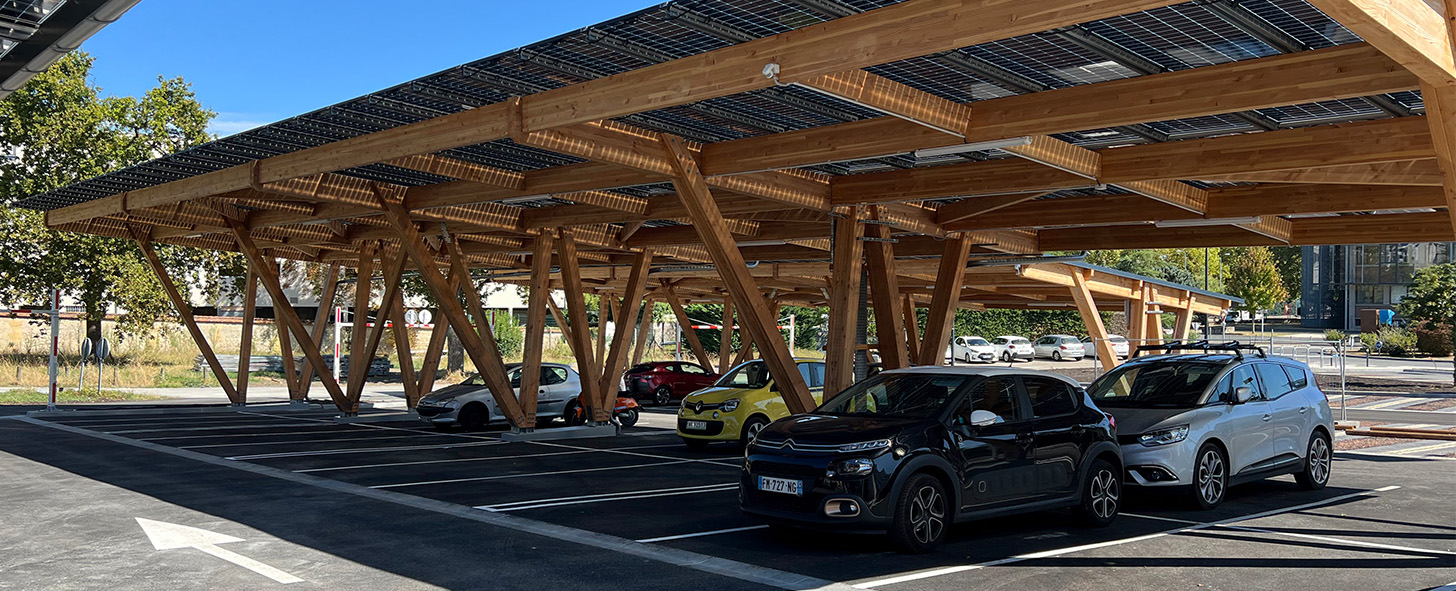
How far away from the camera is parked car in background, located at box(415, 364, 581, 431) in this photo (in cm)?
2020

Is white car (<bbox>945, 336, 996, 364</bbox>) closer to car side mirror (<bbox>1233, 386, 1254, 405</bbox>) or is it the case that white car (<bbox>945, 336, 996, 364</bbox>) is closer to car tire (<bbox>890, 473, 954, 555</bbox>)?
car side mirror (<bbox>1233, 386, 1254, 405</bbox>)

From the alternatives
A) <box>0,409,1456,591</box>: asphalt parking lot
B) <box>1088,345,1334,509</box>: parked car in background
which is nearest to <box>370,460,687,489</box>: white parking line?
<box>0,409,1456,591</box>: asphalt parking lot

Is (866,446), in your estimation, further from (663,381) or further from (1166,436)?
(663,381)

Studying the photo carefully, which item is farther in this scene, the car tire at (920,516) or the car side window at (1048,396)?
the car side window at (1048,396)

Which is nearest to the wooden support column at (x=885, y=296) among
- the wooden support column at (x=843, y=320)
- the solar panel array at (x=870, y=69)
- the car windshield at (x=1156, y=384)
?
the wooden support column at (x=843, y=320)

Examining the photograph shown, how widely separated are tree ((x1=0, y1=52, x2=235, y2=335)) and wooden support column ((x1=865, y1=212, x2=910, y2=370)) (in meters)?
24.0

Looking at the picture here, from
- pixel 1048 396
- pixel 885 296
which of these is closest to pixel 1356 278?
pixel 885 296

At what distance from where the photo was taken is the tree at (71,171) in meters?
30.6

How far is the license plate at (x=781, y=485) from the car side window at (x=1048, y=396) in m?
2.49

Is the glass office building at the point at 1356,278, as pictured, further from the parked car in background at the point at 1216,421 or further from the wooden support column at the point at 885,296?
the parked car in background at the point at 1216,421

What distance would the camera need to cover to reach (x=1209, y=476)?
1095 cm

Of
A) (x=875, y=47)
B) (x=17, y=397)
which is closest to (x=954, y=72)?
(x=875, y=47)

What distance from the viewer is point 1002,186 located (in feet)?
45.1

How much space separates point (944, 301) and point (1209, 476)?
23.1 ft
